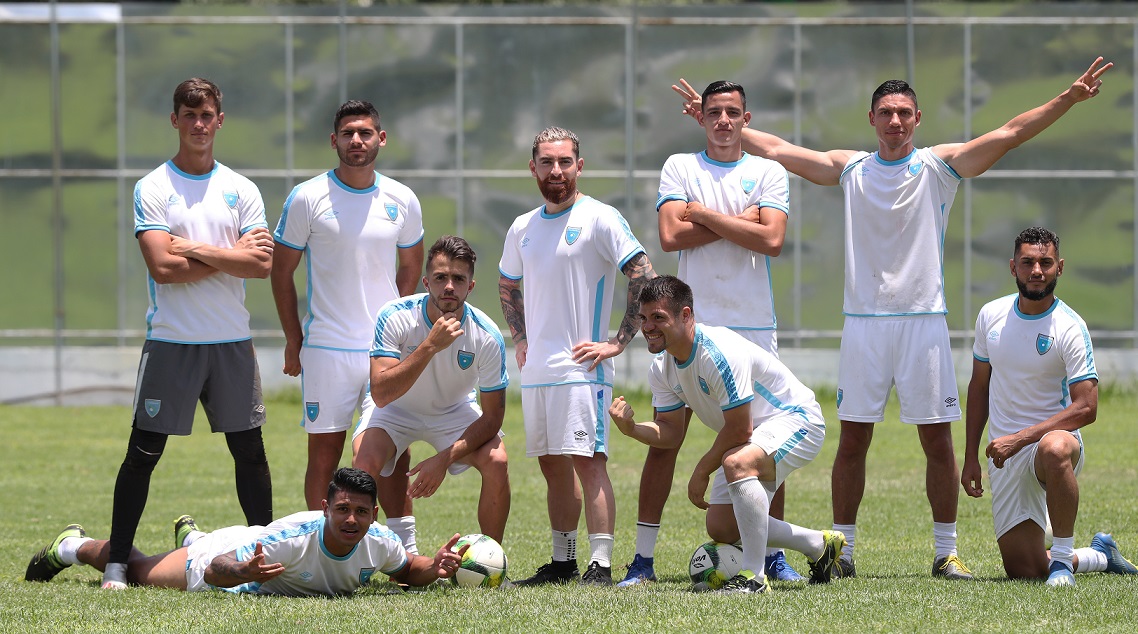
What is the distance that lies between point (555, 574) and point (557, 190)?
2.08m

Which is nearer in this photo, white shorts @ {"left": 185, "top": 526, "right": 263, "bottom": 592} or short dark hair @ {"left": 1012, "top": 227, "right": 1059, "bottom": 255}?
white shorts @ {"left": 185, "top": 526, "right": 263, "bottom": 592}

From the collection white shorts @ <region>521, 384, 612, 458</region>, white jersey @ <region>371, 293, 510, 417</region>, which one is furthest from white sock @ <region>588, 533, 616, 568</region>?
white jersey @ <region>371, 293, 510, 417</region>

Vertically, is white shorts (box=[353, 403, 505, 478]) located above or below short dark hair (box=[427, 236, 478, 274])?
below

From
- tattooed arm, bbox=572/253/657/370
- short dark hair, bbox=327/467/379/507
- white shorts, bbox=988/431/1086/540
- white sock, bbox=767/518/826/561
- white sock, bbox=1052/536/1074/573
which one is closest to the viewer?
short dark hair, bbox=327/467/379/507

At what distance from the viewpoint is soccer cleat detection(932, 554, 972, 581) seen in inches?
283

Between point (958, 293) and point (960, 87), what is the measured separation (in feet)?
10.7

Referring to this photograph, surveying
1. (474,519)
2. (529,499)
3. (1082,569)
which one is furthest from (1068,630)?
(529,499)

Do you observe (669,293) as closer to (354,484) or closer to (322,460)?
(354,484)

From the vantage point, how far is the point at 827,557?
6.89 m

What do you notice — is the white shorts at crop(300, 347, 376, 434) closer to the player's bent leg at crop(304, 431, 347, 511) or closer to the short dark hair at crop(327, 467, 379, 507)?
the player's bent leg at crop(304, 431, 347, 511)

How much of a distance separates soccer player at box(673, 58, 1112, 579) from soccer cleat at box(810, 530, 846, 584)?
2.12 ft

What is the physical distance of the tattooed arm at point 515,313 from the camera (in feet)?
24.3

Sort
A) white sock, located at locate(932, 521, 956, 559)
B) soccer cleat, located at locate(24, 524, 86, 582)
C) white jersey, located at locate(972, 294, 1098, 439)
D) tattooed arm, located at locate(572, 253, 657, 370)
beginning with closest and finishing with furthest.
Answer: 1. tattooed arm, located at locate(572, 253, 657, 370)
2. white jersey, located at locate(972, 294, 1098, 439)
3. white sock, located at locate(932, 521, 956, 559)
4. soccer cleat, located at locate(24, 524, 86, 582)

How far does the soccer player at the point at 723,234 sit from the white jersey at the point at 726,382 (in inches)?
13.4
